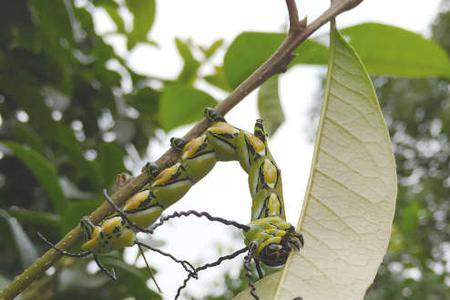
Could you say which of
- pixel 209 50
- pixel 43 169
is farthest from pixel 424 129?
pixel 43 169

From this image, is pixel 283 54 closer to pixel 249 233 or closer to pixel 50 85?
pixel 249 233

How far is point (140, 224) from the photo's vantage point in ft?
3.10

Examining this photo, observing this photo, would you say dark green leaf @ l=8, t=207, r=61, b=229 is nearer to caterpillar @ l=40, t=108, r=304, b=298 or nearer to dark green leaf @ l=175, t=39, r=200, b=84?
caterpillar @ l=40, t=108, r=304, b=298

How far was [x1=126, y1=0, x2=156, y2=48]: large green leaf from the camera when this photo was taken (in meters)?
2.09

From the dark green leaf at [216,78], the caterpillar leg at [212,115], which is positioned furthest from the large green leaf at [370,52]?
the dark green leaf at [216,78]

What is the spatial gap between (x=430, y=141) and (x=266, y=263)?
57.1 ft

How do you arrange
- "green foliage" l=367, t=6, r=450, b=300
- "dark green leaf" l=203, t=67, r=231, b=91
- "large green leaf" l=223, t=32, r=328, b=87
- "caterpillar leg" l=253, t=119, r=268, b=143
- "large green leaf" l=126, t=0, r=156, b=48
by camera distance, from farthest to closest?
1. "green foliage" l=367, t=6, r=450, b=300
2. "dark green leaf" l=203, t=67, r=231, b=91
3. "large green leaf" l=126, t=0, r=156, b=48
4. "large green leaf" l=223, t=32, r=328, b=87
5. "caterpillar leg" l=253, t=119, r=268, b=143

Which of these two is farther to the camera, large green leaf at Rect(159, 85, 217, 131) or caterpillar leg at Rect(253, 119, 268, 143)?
large green leaf at Rect(159, 85, 217, 131)

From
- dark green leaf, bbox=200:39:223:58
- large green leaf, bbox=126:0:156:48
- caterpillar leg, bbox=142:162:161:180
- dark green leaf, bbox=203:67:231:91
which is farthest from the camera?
dark green leaf, bbox=200:39:223:58

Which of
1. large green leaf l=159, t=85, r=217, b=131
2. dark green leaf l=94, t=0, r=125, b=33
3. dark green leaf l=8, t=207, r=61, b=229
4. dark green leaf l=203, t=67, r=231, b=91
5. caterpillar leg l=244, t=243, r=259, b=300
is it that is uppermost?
dark green leaf l=94, t=0, r=125, b=33

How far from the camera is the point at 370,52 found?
1218 millimetres

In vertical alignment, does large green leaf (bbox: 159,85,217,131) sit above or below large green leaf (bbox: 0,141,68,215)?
above

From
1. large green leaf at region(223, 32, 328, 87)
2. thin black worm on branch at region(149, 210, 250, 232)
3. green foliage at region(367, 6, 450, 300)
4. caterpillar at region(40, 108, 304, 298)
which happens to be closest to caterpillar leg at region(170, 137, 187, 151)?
caterpillar at region(40, 108, 304, 298)

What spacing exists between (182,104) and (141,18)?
75 centimetres
